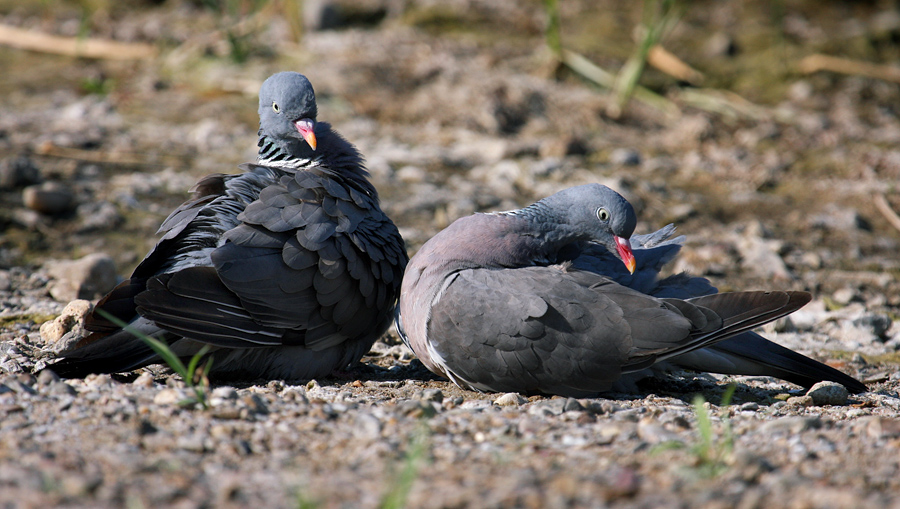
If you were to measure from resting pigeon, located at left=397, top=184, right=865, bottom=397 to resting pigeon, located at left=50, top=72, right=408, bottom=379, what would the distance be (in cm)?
29

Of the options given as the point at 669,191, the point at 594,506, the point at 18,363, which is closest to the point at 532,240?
the point at 594,506

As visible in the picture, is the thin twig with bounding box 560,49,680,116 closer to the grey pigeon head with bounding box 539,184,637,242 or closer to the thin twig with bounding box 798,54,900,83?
the thin twig with bounding box 798,54,900,83

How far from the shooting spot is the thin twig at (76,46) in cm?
891

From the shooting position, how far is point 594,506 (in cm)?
212

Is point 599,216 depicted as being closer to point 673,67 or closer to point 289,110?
point 289,110

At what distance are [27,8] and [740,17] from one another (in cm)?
893

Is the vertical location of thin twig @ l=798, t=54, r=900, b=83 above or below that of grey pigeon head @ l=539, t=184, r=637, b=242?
above

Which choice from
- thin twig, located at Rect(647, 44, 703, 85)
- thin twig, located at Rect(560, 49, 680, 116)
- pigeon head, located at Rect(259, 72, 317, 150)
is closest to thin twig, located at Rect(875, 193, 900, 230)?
thin twig, located at Rect(560, 49, 680, 116)

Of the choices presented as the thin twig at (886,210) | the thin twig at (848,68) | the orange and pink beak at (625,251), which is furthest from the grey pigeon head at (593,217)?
the thin twig at (848,68)

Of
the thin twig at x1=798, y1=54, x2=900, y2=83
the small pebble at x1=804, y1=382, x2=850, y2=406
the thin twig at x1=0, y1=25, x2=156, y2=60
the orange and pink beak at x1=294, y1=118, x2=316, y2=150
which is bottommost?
the small pebble at x1=804, y1=382, x2=850, y2=406

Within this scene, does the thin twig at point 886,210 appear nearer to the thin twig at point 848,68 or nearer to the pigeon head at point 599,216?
the thin twig at point 848,68

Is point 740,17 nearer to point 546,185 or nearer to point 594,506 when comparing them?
point 546,185

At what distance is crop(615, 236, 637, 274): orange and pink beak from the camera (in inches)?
153

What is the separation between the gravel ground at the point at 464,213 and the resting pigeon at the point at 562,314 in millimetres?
160
